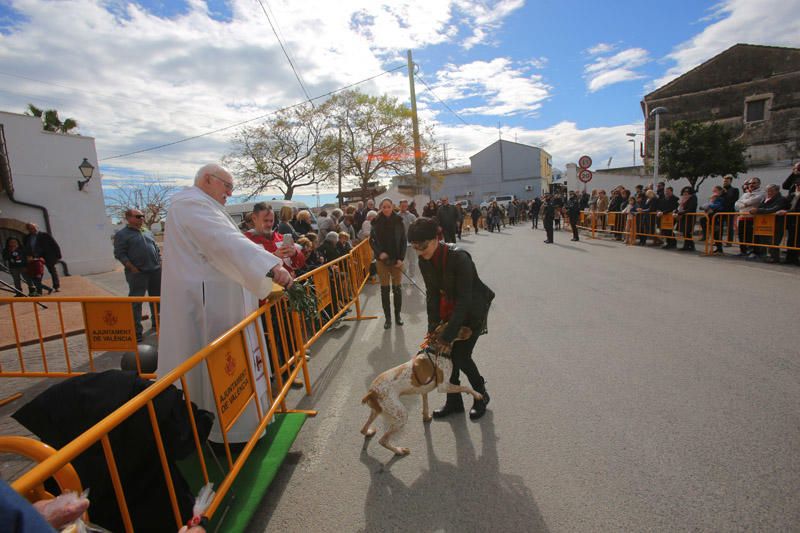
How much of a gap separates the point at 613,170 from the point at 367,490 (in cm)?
3899

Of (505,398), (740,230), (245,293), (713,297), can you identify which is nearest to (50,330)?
(245,293)

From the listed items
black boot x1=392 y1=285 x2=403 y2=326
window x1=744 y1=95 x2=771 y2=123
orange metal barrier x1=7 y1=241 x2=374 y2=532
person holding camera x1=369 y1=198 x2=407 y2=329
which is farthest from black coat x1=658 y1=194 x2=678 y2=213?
window x1=744 y1=95 x2=771 y2=123

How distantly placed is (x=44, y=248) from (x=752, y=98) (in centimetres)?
4036

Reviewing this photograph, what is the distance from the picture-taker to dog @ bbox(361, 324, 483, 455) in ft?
9.50

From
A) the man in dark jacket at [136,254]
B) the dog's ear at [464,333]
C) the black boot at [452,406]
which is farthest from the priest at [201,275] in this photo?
the man in dark jacket at [136,254]

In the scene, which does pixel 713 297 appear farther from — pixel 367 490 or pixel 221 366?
pixel 221 366

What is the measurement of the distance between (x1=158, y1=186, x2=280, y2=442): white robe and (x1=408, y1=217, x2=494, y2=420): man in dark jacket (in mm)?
1113

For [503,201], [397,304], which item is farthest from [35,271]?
[503,201]

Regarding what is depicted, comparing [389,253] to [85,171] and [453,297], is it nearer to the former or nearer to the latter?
[453,297]

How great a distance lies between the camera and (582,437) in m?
2.94

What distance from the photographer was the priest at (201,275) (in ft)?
8.64

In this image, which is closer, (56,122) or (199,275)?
(199,275)

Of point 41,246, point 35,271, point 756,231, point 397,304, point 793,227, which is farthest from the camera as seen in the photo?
point 41,246

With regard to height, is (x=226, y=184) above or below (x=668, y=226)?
above
